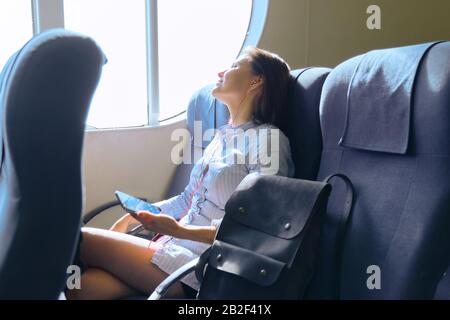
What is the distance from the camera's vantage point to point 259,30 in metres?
2.39

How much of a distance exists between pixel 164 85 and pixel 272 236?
4.70ft

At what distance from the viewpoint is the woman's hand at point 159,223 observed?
1.19m

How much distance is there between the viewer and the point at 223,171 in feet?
4.46

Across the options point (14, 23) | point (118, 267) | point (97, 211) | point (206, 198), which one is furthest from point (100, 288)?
point (14, 23)

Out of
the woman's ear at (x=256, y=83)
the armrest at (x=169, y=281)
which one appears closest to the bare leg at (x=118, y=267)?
the armrest at (x=169, y=281)

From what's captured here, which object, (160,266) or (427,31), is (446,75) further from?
(427,31)

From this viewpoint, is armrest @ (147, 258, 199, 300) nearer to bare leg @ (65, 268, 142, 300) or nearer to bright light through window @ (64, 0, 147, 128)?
bare leg @ (65, 268, 142, 300)

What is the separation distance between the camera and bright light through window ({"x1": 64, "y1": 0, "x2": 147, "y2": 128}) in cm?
203

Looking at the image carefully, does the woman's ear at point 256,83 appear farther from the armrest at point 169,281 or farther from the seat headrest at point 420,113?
the armrest at point 169,281

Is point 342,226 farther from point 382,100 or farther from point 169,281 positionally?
point 169,281

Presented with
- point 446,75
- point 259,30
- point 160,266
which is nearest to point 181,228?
point 160,266

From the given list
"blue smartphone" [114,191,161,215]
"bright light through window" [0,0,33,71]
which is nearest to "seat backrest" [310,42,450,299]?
"blue smartphone" [114,191,161,215]

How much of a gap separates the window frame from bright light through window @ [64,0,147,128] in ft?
0.11

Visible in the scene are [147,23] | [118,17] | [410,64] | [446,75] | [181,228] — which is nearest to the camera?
[446,75]
